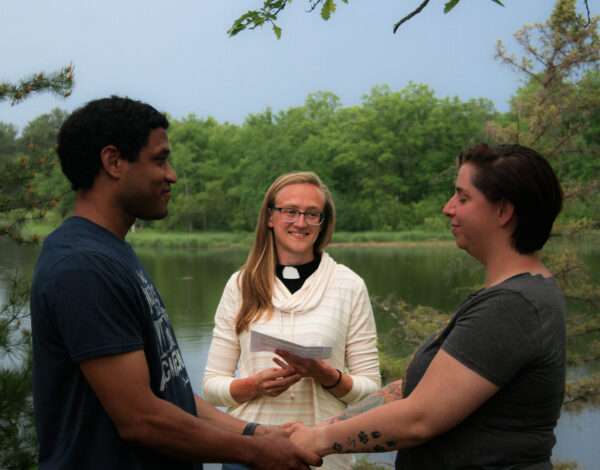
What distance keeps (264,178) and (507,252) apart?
44536 mm

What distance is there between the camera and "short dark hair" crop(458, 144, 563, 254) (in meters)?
1.61

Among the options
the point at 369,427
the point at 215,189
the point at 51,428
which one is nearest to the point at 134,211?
the point at 51,428

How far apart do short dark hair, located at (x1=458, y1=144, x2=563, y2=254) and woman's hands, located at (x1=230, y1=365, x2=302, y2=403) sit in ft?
3.16

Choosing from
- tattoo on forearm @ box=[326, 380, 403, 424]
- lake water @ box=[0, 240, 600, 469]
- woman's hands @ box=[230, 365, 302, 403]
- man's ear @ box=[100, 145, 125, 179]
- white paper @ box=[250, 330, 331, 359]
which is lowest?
lake water @ box=[0, 240, 600, 469]

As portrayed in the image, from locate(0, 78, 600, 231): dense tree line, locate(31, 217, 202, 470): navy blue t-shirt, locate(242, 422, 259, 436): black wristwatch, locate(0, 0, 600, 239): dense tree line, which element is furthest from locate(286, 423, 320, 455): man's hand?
locate(0, 78, 600, 231): dense tree line

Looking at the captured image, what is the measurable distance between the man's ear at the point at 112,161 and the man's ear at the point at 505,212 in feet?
2.85

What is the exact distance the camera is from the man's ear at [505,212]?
1.63m

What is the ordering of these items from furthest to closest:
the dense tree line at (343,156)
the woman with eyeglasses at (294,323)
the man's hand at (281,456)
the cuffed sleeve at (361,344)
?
the dense tree line at (343,156) < the cuffed sleeve at (361,344) < the woman with eyeglasses at (294,323) < the man's hand at (281,456)

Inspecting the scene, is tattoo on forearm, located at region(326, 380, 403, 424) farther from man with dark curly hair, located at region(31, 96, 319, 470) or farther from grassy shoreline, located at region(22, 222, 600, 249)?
grassy shoreline, located at region(22, 222, 600, 249)

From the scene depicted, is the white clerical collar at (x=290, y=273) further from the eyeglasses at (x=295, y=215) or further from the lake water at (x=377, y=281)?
the lake water at (x=377, y=281)

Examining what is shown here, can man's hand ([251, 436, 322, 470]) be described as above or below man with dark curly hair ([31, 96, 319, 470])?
below

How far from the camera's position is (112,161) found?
162 centimetres

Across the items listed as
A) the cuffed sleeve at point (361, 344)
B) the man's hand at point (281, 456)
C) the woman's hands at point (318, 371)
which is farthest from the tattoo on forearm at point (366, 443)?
the cuffed sleeve at point (361, 344)

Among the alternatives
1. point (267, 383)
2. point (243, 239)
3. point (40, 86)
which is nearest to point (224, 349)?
point (267, 383)
